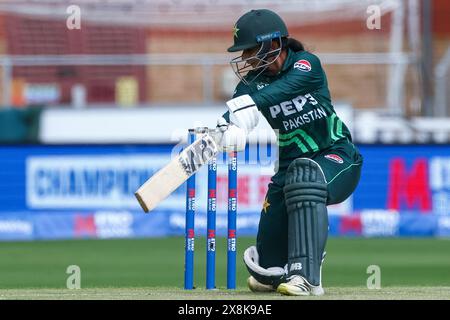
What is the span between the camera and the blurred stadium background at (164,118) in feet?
53.8

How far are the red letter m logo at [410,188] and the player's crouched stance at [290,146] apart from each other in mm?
8805

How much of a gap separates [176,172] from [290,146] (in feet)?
3.13

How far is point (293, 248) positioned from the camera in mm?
7734

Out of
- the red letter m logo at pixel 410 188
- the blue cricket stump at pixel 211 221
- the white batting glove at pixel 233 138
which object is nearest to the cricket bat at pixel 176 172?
the white batting glove at pixel 233 138

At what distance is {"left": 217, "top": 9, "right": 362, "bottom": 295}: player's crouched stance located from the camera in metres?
7.64

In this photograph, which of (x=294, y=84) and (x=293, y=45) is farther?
(x=293, y=45)

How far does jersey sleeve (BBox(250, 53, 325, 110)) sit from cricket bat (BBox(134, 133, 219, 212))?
1.26 ft

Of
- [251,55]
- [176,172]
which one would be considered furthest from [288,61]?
[176,172]

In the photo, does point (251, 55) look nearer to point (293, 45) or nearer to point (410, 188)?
point (293, 45)

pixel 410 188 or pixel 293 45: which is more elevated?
pixel 293 45

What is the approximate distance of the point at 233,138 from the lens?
7492 mm

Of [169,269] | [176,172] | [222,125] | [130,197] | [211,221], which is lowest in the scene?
[169,269]

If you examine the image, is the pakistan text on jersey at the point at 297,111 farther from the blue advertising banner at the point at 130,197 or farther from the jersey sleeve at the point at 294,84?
the blue advertising banner at the point at 130,197
